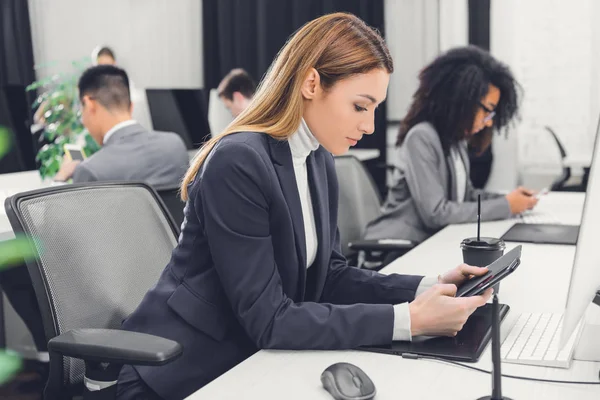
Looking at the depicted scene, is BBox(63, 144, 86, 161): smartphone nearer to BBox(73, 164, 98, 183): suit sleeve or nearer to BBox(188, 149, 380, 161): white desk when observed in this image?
BBox(73, 164, 98, 183): suit sleeve

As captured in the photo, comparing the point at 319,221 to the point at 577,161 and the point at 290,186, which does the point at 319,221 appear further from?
the point at 577,161

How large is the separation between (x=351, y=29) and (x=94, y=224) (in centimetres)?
63

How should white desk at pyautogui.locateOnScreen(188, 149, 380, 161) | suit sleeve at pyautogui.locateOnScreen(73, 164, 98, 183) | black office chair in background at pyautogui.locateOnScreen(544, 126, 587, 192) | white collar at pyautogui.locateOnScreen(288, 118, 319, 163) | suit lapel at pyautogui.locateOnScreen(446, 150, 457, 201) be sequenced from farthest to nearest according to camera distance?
white desk at pyautogui.locateOnScreen(188, 149, 380, 161) → black office chair in background at pyautogui.locateOnScreen(544, 126, 587, 192) → suit sleeve at pyautogui.locateOnScreen(73, 164, 98, 183) → suit lapel at pyautogui.locateOnScreen(446, 150, 457, 201) → white collar at pyautogui.locateOnScreen(288, 118, 319, 163)

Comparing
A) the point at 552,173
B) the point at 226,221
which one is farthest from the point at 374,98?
the point at 552,173

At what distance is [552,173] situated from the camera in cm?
495

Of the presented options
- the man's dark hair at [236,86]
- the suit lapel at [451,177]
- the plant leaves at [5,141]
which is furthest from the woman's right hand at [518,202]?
the man's dark hair at [236,86]

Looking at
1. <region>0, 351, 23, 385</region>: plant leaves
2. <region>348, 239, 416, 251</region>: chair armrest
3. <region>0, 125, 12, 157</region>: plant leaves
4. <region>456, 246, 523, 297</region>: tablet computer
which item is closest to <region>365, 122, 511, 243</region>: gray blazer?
<region>348, 239, 416, 251</region>: chair armrest

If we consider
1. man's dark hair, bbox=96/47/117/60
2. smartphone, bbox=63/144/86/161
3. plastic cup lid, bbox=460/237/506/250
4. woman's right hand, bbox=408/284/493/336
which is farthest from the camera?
man's dark hair, bbox=96/47/117/60

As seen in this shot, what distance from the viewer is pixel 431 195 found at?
2330 mm

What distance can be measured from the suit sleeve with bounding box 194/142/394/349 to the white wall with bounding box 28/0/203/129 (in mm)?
4831

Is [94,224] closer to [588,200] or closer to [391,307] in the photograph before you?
[391,307]

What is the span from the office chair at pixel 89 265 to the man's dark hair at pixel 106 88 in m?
1.34

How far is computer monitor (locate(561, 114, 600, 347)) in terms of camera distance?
89 centimetres

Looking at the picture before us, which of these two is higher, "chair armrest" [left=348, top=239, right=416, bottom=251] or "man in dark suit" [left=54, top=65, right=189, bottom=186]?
"man in dark suit" [left=54, top=65, right=189, bottom=186]
